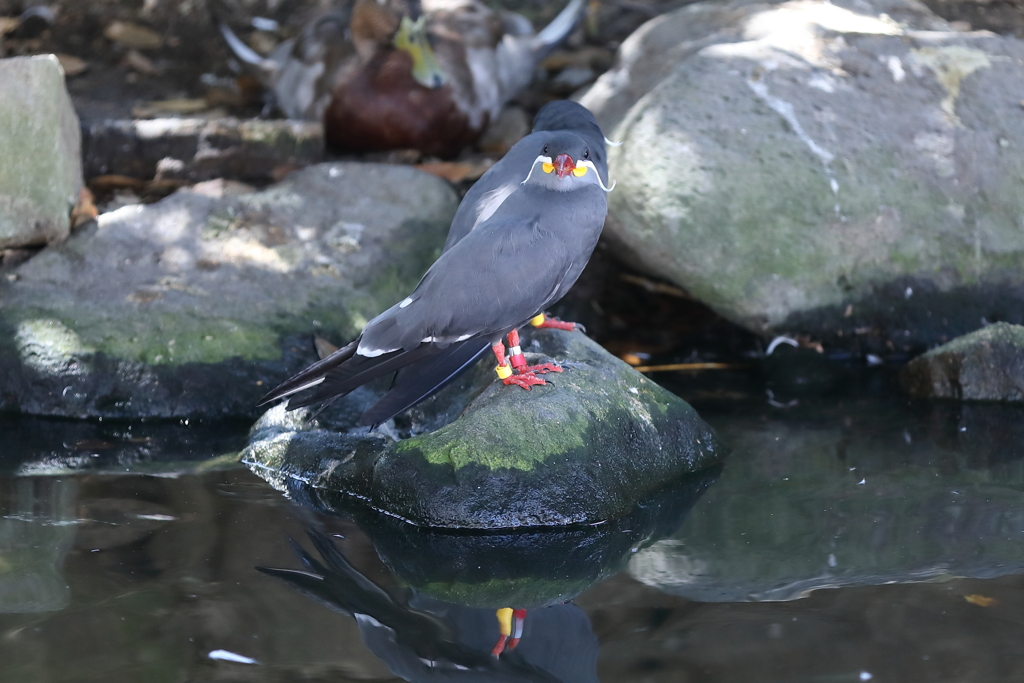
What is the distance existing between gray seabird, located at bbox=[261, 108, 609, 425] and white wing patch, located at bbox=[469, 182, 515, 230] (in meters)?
0.15

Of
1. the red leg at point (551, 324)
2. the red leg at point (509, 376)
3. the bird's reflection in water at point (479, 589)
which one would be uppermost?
the red leg at point (509, 376)

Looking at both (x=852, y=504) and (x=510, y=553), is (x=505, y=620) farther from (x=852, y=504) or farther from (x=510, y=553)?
(x=852, y=504)

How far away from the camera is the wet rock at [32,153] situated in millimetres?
3871

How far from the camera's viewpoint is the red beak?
3004mm

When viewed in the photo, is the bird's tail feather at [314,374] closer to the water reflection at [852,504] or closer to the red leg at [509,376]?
the red leg at [509,376]

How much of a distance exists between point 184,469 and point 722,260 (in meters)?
2.21

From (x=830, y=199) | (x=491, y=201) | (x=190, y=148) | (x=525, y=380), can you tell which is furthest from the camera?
(x=190, y=148)

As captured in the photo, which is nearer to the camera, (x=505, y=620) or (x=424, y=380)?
(x=505, y=620)

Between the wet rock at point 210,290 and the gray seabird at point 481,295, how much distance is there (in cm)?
81

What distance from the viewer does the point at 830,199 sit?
4.19 meters

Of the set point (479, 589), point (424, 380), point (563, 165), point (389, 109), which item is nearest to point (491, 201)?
point (563, 165)

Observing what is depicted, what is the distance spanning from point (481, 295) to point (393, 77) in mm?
2341

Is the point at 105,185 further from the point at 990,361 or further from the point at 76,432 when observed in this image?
the point at 990,361

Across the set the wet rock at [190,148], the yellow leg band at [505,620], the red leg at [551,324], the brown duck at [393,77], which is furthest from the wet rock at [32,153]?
the yellow leg band at [505,620]
